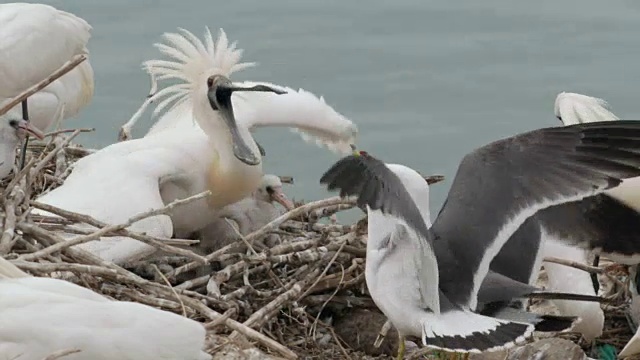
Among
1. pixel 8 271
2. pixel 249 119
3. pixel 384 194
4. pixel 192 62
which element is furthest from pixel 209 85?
pixel 8 271

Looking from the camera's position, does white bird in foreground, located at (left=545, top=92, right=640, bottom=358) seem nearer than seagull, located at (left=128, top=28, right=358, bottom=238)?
Yes

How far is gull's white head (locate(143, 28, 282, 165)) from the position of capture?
874 centimetres

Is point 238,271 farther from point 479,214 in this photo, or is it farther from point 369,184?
point 369,184

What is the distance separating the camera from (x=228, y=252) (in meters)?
8.34

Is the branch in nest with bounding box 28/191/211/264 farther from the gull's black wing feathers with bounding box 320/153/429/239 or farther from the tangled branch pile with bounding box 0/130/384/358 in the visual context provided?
the gull's black wing feathers with bounding box 320/153/429/239

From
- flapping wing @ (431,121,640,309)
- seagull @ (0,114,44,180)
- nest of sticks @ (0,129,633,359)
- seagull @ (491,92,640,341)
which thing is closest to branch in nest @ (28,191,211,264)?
nest of sticks @ (0,129,633,359)

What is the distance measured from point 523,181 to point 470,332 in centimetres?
78

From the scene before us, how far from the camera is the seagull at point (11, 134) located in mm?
9070

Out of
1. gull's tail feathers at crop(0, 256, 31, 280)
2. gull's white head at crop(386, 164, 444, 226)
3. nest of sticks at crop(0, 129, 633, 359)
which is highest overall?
gull's white head at crop(386, 164, 444, 226)

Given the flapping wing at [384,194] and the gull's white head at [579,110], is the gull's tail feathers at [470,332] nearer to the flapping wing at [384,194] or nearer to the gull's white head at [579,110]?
the flapping wing at [384,194]

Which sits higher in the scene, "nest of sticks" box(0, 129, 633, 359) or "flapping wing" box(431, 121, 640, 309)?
"flapping wing" box(431, 121, 640, 309)

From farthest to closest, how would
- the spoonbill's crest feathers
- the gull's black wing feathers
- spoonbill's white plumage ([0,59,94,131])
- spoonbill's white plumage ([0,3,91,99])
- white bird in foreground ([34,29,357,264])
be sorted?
spoonbill's white plumage ([0,59,94,131]), spoonbill's white plumage ([0,3,91,99]), the spoonbill's crest feathers, white bird in foreground ([34,29,357,264]), the gull's black wing feathers

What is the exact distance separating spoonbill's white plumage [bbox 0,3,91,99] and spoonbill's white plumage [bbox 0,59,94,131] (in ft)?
0.56

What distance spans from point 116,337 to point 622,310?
3.98 m
